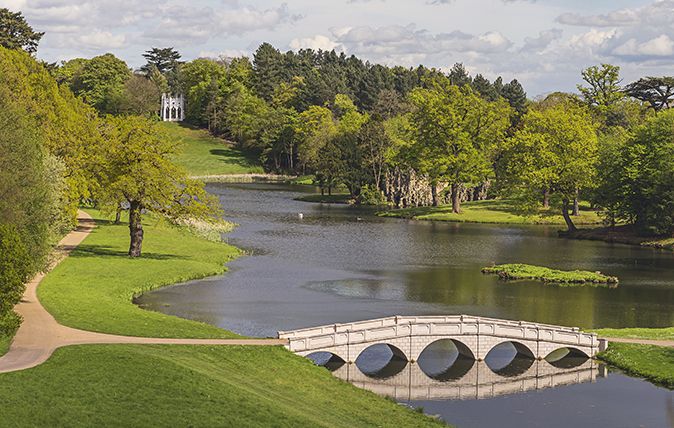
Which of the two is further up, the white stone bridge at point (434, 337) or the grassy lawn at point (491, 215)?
the grassy lawn at point (491, 215)

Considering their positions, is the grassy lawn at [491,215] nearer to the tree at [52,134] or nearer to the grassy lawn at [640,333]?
the tree at [52,134]

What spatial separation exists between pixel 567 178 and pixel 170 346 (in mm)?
85028

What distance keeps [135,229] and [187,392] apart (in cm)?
4332

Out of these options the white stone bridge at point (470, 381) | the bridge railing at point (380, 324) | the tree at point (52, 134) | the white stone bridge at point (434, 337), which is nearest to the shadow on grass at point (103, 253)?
the tree at point (52, 134)

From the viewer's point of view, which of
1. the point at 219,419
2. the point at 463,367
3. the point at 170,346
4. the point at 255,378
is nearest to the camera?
the point at 219,419

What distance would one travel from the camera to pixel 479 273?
8544 centimetres

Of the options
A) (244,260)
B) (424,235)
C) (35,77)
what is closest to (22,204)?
(244,260)

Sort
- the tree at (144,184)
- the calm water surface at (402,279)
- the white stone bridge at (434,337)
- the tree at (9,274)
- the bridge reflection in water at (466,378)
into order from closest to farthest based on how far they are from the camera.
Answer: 1. the tree at (9,274)
2. the bridge reflection in water at (466,378)
3. the white stone bridge at (434,337)
4. the calm water surface at (402,279)
5. the tree at (144,184)

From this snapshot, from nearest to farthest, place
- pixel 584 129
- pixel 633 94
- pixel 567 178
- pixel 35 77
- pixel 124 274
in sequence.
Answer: pixel 124 274, pixel 35 77, pixel 567 178, pixel 584 129, pixel 633 94

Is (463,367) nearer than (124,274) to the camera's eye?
Yes

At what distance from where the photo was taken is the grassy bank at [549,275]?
82.2m

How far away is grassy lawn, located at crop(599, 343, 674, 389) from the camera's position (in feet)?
167

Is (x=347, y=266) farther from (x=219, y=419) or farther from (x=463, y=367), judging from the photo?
(x=219, y=419)

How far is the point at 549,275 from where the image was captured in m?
83.0
